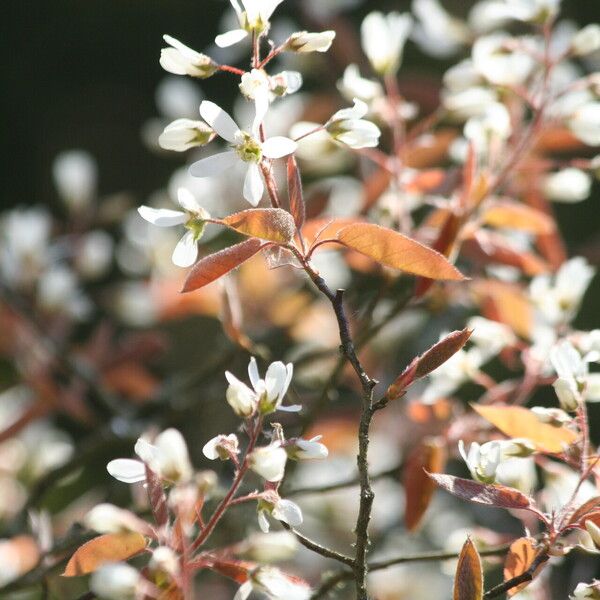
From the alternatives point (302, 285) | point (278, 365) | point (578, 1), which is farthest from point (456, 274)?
point (578, 1)

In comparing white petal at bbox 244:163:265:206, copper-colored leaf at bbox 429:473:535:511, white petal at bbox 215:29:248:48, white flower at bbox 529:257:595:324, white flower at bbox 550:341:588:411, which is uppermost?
white petal at bbox 215:29:248:48

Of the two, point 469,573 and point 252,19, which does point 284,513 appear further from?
point 252,19

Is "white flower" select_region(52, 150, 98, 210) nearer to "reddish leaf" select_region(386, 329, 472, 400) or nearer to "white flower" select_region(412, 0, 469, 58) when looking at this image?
"white flower" select_region(412, 0, 469, 58)

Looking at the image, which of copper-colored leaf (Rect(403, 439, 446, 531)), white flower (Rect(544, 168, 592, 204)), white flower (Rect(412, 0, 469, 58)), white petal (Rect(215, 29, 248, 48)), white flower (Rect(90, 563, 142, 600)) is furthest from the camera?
white flower (Rect(412, 0, 469, 58))

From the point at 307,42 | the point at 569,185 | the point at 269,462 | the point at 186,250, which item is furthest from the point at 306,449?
the point at 569,185

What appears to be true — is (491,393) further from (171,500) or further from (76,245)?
(76,245)

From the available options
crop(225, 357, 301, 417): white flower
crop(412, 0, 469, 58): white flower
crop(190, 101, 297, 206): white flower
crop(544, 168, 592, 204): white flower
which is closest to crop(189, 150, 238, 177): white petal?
crop(190, 101, 297, 206): white flower
